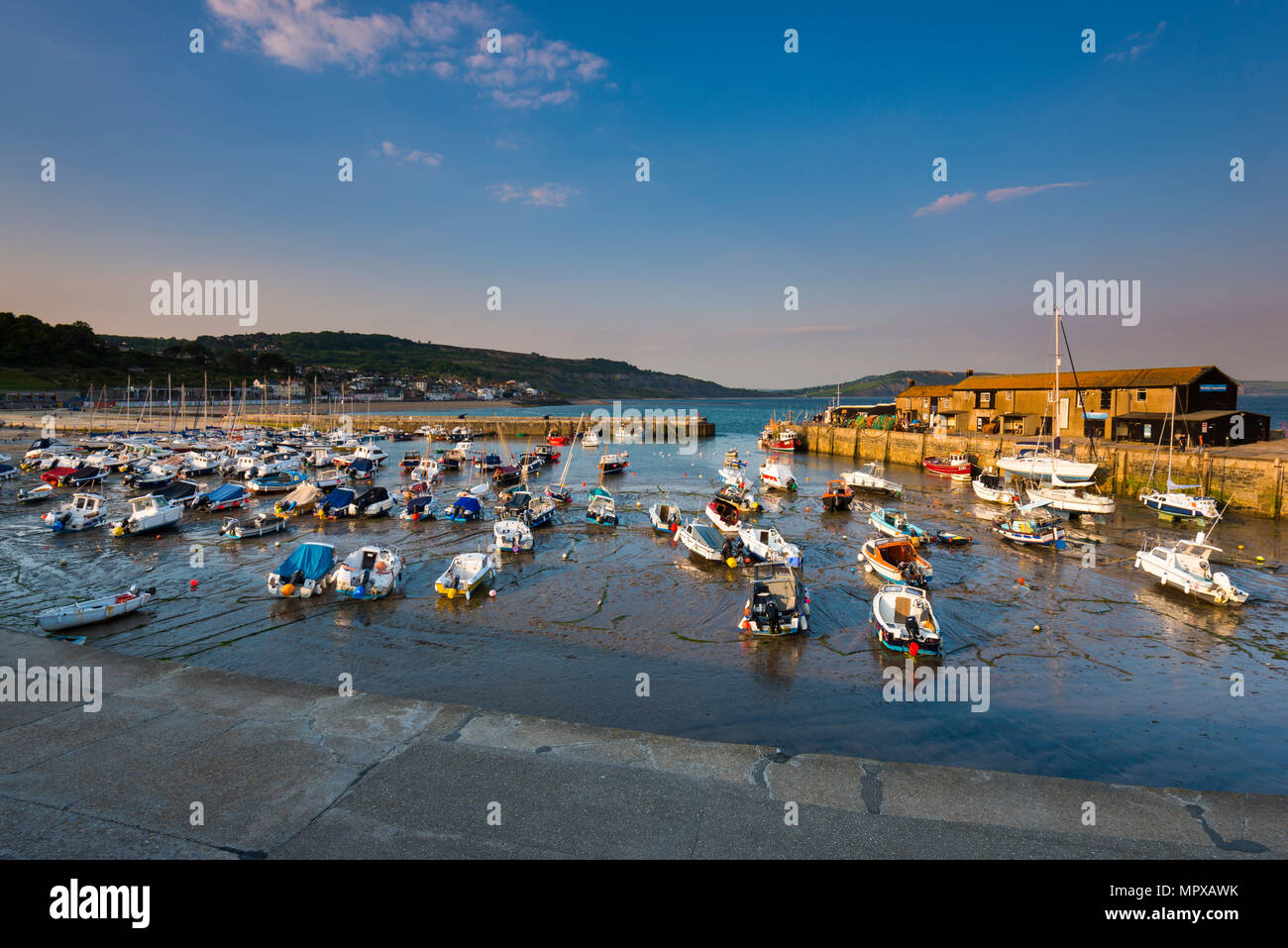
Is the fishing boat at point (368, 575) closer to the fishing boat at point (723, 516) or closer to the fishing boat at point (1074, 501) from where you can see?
the fishing boat at point (723, 516)

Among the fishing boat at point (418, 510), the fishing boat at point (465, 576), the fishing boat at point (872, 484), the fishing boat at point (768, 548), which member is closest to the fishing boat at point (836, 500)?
the fishing boat at point (872, 484)

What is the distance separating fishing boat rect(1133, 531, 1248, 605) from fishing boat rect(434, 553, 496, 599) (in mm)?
26093

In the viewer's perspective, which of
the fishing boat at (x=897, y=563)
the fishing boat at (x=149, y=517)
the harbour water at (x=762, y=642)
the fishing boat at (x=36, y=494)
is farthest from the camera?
the fishing boat at (x=36, y=494)

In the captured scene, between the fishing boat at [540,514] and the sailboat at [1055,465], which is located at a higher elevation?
the sailboat at [1055,465]

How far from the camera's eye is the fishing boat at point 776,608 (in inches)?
723

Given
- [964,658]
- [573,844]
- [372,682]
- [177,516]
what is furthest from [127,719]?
[177,516]

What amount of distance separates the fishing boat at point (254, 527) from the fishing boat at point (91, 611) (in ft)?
36.4

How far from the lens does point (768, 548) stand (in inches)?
1040

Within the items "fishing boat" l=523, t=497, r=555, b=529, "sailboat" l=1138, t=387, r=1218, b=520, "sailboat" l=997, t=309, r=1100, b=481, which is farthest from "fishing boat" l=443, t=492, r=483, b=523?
"sailboat" l=1138, t=387, r=1218, b=520

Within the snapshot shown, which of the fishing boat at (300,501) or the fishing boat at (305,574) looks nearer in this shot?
the fishing boat at (305,574)

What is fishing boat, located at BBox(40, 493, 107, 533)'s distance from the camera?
1235 inches

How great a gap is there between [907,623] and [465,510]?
25.6 meters

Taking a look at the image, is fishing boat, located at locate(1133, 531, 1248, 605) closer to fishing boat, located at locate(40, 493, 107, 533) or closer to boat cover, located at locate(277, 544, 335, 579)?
boat cover, located at locate(277, 544, 335, 579)

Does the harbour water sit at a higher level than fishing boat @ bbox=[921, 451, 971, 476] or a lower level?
lower
